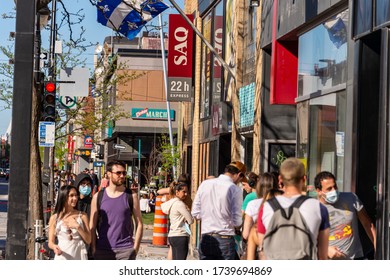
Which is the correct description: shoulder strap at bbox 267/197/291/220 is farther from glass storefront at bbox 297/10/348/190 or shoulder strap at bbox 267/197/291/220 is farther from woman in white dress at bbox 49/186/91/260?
glass storefront at bbox 297/10/348/190

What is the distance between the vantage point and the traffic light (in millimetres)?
20203

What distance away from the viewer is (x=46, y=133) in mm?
21234

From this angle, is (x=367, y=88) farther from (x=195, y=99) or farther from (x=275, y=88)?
(x=195, y=99)

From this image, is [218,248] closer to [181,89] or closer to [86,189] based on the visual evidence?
[86,189]

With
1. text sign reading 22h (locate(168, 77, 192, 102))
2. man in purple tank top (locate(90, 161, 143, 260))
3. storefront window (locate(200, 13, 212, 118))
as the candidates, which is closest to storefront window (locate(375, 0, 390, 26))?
man in purple tank top (locate(90, 161, 143, 260))

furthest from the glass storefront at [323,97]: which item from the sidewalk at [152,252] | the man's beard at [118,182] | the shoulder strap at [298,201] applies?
the shoulder strap at [298,201]

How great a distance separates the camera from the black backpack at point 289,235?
7461 millimetres

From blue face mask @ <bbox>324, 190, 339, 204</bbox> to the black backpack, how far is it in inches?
96.0

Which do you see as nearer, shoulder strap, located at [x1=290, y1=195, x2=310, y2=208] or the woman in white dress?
shoulder strap, located at [x1=290, y1=195, x2=310, y2=208]

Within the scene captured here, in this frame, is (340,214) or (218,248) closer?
(340,214)

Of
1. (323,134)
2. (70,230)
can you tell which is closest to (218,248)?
(70,230)

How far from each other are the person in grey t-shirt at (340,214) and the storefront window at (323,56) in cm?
488

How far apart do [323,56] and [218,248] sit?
4.95 metres

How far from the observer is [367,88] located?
13250 mm
